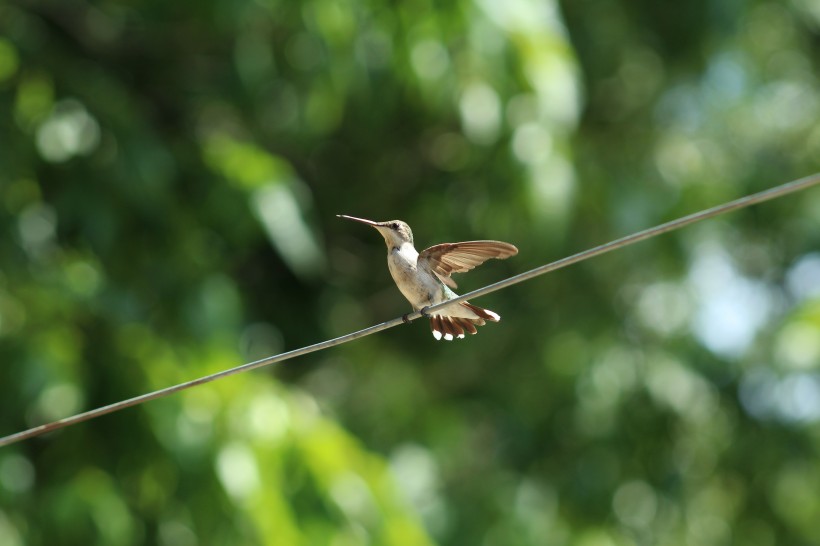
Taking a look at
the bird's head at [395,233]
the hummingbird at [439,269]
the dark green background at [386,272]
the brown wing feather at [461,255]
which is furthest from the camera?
the dark green background at [386,272]

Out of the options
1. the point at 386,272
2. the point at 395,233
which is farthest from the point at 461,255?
the point at 386,272

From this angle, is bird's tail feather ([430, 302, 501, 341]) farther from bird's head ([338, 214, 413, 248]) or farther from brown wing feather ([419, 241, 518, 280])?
bird's head ([338, 214, 413, 248])

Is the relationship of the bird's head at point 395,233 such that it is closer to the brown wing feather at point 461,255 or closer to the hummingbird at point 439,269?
the hummingbird at point 439,269

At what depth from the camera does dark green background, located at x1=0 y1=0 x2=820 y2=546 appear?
14.3 ft

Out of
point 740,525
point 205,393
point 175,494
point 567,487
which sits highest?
point 205,393

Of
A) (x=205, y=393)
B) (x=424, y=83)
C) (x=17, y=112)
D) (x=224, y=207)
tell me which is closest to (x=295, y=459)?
(x=205, y=393)

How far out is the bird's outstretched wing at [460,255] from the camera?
250cm

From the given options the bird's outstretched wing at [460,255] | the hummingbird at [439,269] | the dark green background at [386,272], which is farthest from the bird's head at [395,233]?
the dark green background at [386,272]

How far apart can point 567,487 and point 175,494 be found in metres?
2.54

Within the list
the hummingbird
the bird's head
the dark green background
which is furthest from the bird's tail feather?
the dark green background

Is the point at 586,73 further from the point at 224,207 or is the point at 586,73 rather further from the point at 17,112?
the point at 17,112

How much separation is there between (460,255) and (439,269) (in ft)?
0.66

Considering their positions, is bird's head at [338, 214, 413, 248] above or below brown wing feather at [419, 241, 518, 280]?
below

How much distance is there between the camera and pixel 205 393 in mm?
4379
